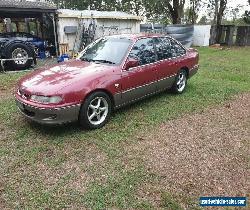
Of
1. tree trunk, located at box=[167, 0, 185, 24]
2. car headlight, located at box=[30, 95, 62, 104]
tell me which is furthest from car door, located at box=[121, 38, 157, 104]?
tree trunk, located at box=[167, 0, 185, 24]

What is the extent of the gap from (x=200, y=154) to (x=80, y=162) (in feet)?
6.08

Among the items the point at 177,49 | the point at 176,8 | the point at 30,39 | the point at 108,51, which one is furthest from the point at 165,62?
the point at 176,8

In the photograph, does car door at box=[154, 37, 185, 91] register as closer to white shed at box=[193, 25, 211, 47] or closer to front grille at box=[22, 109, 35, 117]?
front grille at box=[22, 109, 35, 117]

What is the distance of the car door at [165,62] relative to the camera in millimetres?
6409

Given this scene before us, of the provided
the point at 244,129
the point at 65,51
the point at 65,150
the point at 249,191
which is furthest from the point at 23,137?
the point at 65,51

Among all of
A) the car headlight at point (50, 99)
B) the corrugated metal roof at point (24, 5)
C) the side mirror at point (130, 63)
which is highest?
the corrugated metal roof at point (24, 5)

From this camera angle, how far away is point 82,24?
15516 millimetres

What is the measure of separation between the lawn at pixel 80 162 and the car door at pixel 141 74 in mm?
433

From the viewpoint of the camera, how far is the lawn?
3.41 metres

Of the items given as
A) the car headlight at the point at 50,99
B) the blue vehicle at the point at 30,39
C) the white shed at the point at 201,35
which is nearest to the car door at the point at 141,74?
the car headlight at the point at 50,99

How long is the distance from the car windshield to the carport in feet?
25.0

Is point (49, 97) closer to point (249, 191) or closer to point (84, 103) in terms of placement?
point (84, 103)

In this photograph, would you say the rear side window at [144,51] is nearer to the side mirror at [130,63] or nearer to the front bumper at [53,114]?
the side mirror at [130,63]

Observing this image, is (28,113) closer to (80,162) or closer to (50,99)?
(50,99)
